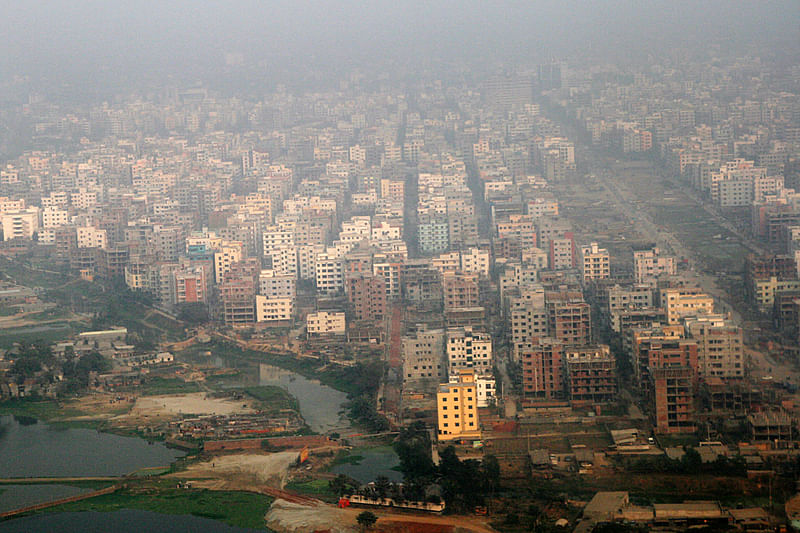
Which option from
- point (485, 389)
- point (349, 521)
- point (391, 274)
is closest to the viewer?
point (349, 521)

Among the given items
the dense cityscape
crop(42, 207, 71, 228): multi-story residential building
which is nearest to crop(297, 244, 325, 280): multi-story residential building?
the dense cityscape

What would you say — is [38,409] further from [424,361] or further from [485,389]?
[485,389]

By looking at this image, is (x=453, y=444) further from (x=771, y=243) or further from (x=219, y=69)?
(x=219, y=69)

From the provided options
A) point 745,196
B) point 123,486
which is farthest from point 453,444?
point 745,196

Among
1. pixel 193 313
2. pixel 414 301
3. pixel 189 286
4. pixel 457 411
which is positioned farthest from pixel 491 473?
pixel 189 286

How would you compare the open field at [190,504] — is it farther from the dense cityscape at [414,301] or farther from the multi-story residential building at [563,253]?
the multi-story residential building at [563,253]
